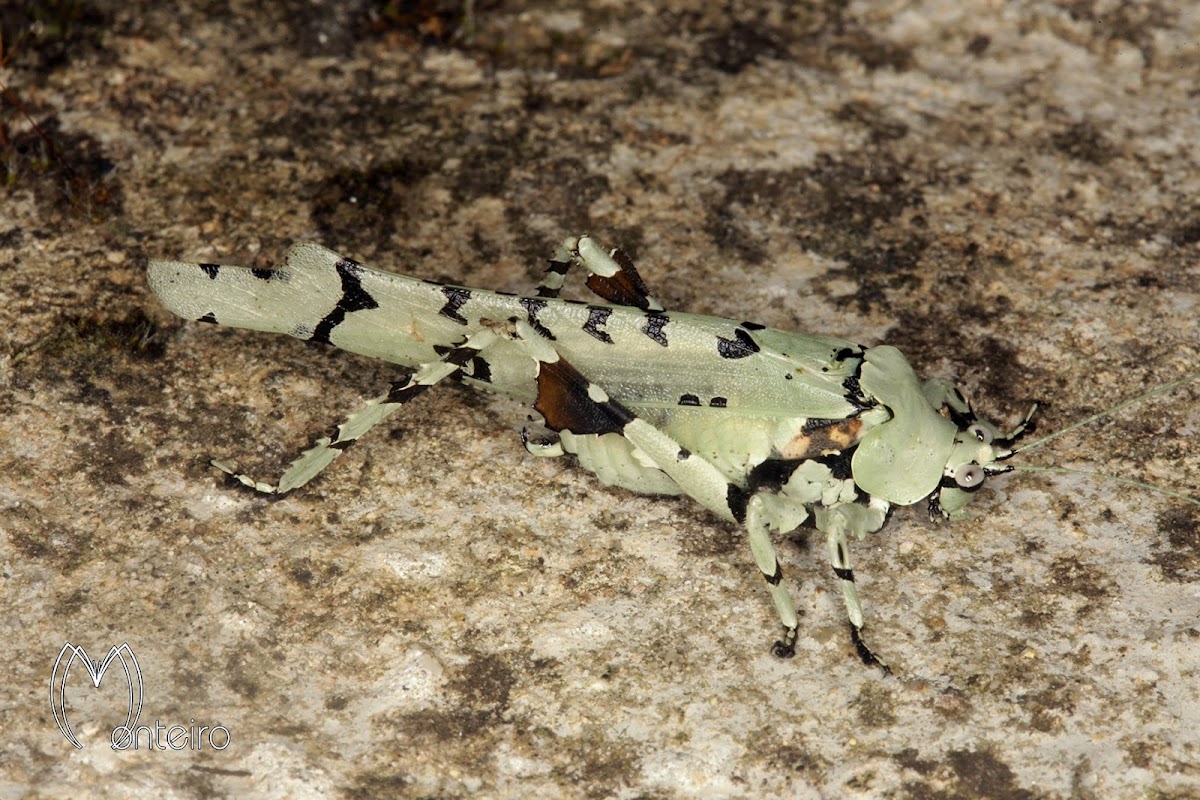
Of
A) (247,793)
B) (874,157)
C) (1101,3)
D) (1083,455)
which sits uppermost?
(1101,3)

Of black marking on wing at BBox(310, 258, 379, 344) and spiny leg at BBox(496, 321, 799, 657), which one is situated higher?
black marking on wing at BBox(310, 258, 379, 344)

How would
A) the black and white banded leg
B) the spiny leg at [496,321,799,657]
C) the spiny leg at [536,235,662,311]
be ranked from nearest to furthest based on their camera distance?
the black and white banded leg
the spiny leg at [496,321,799,657]
the spiny leg at [536,235,662,311]

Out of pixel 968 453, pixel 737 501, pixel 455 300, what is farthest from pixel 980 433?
pixel 455 300

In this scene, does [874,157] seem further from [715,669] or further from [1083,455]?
[715,669]

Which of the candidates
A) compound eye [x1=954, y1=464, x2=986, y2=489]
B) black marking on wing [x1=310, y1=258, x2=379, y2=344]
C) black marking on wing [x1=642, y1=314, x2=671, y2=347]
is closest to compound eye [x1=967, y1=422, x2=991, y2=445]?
compound eye [x1=954, y1=464, x2=986, y2=489]

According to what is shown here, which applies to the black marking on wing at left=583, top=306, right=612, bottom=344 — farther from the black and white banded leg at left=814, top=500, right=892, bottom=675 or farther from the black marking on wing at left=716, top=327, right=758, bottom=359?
the black and white banded leg at left=814, top=500, right=892, bottom=675

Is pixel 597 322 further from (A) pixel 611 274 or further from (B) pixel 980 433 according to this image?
(B) pixel 980 433

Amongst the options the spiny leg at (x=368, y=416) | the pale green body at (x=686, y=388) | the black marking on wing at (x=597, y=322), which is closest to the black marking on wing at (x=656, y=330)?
the pale green body at (x=686, y=388)

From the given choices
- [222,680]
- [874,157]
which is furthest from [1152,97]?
[222,680]
